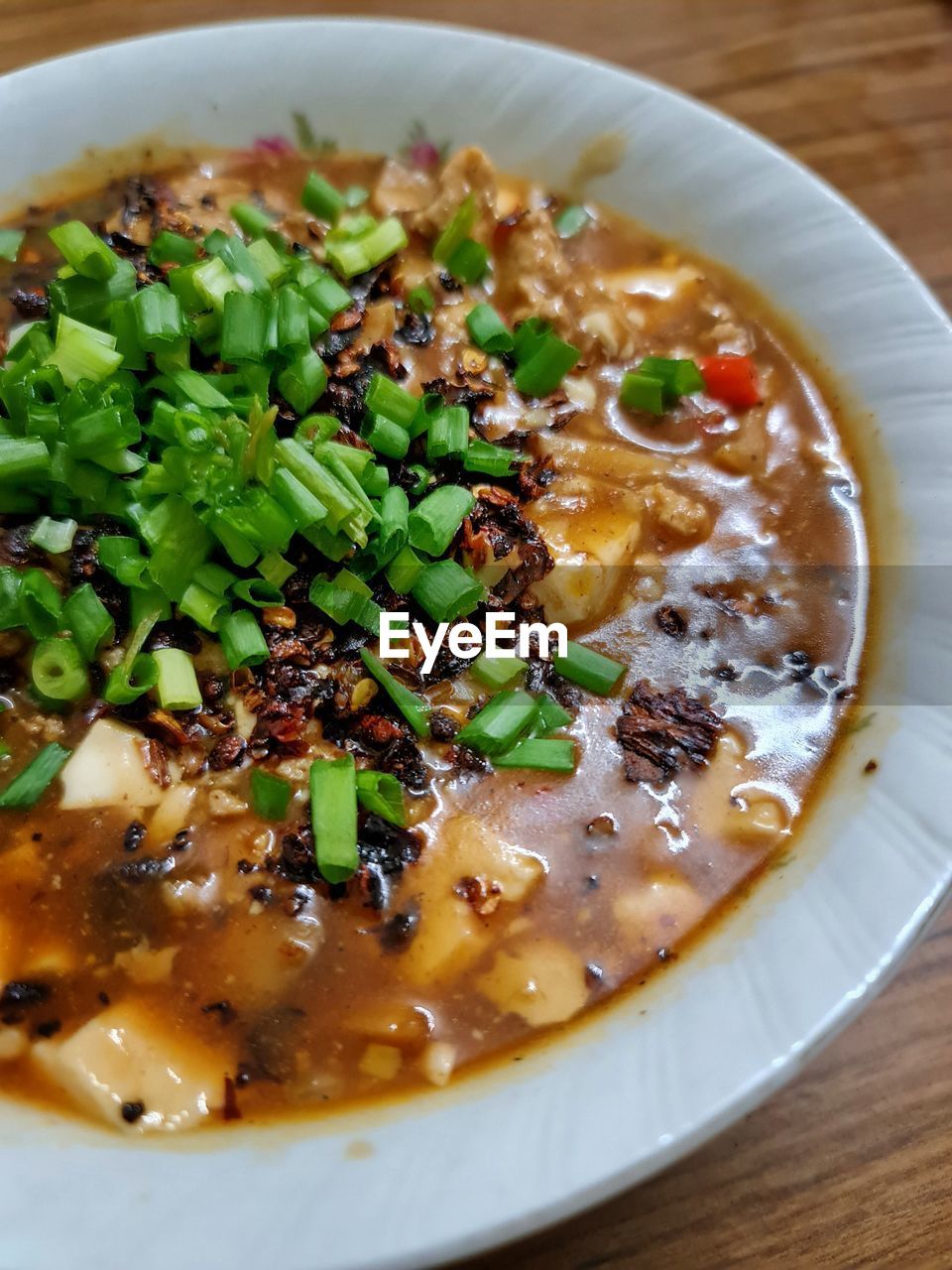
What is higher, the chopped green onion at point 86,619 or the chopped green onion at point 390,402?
the chopped green onion at point 390,402

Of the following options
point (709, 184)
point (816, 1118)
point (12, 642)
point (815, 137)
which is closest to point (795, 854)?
point (816, 1118)

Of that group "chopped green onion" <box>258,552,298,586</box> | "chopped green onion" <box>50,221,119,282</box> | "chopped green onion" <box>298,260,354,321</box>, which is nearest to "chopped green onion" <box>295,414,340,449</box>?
"chopped green onion" <box>258,552,298,586</box>

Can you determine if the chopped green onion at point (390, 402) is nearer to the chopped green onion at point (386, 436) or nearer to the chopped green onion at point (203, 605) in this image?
the chopped green onion at point (386, 436)

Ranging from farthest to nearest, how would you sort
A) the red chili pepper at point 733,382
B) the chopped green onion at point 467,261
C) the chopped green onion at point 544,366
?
the chopped green onion at point 467,261, the red chili pepper at point 733,382, the chopped green onion at point 544,366

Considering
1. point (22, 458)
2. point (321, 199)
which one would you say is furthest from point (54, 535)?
point (321, 199)

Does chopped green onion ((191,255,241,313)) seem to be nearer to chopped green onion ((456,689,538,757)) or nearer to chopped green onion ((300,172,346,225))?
chopped green onion ((300,172,346,225))

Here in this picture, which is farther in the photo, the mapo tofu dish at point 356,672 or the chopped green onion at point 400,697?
the chopped green onion at point 400,697

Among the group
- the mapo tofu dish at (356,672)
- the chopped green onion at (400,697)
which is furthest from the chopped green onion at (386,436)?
the chopped green onion at (400,697)
